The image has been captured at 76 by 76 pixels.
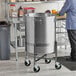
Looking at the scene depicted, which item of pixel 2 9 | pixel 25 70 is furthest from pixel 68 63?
pixel 2 9


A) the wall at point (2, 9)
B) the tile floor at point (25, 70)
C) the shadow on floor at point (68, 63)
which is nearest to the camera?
the tile floor at point (25, 70)

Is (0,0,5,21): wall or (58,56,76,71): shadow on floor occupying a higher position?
(0,0,5,21): wall

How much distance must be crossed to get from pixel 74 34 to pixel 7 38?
4.03ft

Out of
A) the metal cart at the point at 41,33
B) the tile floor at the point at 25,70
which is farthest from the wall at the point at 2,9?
the metal cart at the point at 41,33

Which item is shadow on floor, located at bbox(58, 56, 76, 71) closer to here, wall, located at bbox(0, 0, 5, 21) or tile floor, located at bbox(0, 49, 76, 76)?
tile floor, located at bbox(0, 49, 76, 76)

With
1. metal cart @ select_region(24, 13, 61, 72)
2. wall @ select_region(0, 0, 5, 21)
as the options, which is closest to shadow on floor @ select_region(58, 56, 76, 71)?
metal cart @ select_region(24, 13, 61, 72)

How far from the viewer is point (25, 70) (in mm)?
5148

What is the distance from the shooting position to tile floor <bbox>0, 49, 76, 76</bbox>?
194 inches

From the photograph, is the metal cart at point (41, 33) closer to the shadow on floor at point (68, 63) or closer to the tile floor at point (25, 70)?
the tile floor at point (25, 70)

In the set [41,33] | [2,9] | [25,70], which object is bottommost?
[25,70]

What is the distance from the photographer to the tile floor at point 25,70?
4922mm

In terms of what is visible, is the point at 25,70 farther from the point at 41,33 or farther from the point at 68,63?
the point at 68,63

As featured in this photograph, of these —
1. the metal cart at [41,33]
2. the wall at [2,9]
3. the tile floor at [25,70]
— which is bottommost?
the tile floor at [25,70]

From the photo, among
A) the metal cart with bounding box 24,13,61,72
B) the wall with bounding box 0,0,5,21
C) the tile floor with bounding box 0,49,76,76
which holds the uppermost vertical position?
the wall with bounding box 0,0,5,21
